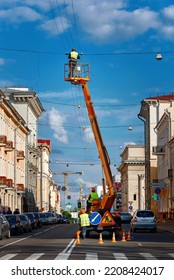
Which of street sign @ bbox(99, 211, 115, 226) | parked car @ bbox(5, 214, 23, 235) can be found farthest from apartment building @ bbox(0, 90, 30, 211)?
street sign @ bbox(99, 211, 115, 226)

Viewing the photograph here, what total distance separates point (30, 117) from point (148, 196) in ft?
74.5

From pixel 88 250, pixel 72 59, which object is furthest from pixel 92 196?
A: pixel 88 250

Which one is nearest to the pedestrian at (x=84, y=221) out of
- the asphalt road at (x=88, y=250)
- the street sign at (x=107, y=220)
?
the street sign at (x=107, y=220)

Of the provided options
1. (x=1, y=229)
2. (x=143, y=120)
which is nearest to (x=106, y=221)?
(x=1, y=229)

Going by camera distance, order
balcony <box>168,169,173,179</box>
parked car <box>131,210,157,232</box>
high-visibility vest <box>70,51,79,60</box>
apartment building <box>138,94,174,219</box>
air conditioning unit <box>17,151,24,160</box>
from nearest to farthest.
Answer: high-visibility vest <box>70,51,79,60</box> → parked car <box>131,210,157,232</box> → balcony <box>168,169,173,179</box> → apartment building <box>138,94,174,219</box> → air conditioning unit <box>17,151,24,160</box>

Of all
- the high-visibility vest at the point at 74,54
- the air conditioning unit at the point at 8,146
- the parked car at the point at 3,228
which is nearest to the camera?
the high-visibility vest at the point at 74,54

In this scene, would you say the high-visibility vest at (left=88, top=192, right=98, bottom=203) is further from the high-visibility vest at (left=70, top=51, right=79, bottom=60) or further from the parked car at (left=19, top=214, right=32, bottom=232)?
the parked car at (left=19, top=214, right=32, bottom=232)

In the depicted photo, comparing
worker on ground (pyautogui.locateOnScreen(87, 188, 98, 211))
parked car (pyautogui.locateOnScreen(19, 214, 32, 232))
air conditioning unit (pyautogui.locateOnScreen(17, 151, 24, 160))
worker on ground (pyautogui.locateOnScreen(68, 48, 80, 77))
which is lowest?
parked car (pyautogui.locateOnScreen(19, 214, 32, 232))

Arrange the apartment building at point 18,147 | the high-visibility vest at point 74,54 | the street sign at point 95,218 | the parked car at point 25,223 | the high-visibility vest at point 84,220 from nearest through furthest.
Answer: the high-visibility vest at point 84,220
the street sign at point 95,218
the high-visibility vest at point 74,54
the parked car at point 25,223
the apartment building at point 18,147

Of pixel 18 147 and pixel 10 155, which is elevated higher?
pixel 18 147

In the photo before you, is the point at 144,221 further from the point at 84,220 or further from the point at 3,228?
the point at 84,220

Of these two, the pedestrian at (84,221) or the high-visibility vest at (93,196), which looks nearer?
the pedestrian at (84,221)

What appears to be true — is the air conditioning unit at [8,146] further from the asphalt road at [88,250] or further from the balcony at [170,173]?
the asphalt road at [88,250]
